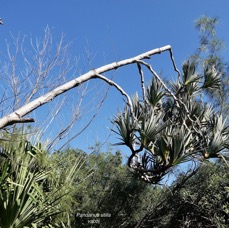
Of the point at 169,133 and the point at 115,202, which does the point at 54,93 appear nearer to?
the point at 169,133

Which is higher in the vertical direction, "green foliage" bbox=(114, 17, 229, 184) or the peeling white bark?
"green foliage" bbox=(114, 17, 229, 184)

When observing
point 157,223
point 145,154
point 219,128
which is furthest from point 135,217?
point 219,128

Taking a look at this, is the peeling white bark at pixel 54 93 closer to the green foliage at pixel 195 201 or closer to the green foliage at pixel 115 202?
the green foliage at pixel 195 201

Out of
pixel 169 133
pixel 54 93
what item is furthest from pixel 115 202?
pixel 54 93

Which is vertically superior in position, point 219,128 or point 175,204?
point 219,128

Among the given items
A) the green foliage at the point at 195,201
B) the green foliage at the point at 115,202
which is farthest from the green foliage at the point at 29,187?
the green foliage at the point at 195,201

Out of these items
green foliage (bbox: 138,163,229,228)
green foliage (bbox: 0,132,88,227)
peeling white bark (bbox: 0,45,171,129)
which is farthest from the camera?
green foliage (bbox: 138,163,229,228)

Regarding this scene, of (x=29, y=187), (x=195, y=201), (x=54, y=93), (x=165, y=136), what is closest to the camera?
(x=54, y=93)

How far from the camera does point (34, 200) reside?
422cm

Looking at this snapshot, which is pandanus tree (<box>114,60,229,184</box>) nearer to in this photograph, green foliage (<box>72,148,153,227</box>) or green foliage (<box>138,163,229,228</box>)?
green foliage (<box>138,163,229,228</box>)

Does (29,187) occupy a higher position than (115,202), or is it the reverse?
(115,202)

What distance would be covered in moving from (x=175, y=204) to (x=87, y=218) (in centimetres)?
223

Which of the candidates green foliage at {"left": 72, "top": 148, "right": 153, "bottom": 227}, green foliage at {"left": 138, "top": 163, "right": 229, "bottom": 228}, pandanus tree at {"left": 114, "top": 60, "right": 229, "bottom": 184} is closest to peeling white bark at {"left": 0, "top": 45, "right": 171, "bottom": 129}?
pandanus tree at {"left": 114, "top": 60, "right": 229, "bottom": 184}

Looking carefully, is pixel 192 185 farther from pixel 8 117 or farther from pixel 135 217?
pixel 8 117
